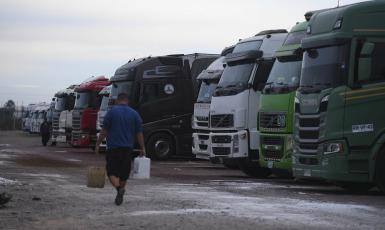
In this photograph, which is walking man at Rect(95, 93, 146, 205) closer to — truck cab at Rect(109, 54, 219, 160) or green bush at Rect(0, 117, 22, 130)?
truck cab at Rect(109, 54, 219, 160)

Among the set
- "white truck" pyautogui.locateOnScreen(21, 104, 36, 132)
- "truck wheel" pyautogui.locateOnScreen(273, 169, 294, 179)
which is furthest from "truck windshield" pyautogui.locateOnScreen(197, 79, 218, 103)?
"white truck" pyautogui.locateOnScreen(21, 104, 36, 132)

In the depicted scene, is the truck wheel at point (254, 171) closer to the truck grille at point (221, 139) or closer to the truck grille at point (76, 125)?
the truck grille at point (221, 139)

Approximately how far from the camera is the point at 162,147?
2822cm

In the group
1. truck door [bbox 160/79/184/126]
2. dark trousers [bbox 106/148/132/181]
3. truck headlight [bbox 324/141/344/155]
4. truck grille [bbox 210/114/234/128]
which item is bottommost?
dark trousers [bbox 106/148/132/181]

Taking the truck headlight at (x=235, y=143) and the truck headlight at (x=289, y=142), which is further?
the truck headlight at (x=235, y=143)

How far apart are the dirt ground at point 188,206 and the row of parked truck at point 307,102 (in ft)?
2.28

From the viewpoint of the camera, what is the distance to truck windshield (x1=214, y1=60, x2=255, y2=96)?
19.5m

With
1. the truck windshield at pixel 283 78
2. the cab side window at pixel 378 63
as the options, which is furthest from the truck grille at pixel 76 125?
the cab side window at pixel 378 63

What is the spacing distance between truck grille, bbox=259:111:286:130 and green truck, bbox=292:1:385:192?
2.09 m

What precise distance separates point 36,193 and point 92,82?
23.0m

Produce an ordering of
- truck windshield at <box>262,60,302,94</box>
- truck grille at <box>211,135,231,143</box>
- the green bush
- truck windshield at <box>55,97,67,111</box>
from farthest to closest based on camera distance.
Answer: the green bush, truck windshield at <box>55,97,67,111</box>, truck grille at <box>211,135,231,143</box>, truck windshield at <box>262,60,302,94</box>

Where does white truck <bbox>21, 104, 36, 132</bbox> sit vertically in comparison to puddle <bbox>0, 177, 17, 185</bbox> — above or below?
above

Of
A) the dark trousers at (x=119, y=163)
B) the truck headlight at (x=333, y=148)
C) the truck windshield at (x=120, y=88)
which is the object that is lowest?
the dark trousers at (x=119, y=163)

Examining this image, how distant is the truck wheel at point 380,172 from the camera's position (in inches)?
564
